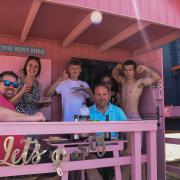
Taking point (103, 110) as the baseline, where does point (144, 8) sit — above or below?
above

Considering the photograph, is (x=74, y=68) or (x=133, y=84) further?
(x=133, y=84)

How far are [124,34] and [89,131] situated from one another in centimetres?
260

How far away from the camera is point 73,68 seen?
4332mm

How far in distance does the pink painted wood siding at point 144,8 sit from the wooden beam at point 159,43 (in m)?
0.62

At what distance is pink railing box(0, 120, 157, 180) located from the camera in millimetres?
2086

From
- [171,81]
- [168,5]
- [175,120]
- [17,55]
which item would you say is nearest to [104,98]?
[168,5]

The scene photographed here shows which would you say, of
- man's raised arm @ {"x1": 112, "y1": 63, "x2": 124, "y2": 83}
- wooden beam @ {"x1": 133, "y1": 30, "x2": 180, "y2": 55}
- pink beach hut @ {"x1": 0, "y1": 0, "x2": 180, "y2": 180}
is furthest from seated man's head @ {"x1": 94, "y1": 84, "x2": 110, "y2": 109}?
wooden beam @ {"x1": 133, "y1": 30, "x2": 180, "y2": 55}

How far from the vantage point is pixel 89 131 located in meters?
2.35

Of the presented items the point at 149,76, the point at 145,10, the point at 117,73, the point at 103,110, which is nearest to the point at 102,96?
the point at 103,110

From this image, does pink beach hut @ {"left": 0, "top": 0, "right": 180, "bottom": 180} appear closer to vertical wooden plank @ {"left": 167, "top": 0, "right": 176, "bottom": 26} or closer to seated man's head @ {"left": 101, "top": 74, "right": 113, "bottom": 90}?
vertical wooden plank @ {"left": 167, "top": 0, "right": 176, "bottom": 26}

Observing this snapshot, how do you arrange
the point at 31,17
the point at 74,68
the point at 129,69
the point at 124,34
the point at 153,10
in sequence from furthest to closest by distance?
the point at 124,34 → the point at 129,69 → the point at 74,68 → the point at 31,17 → the point at 153,10

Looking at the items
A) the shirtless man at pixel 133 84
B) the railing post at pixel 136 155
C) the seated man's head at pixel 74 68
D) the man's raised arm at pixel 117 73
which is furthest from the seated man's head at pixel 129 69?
the railing post at pixel 136 155

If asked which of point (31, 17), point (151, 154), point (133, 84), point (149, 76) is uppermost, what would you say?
point (31, 17)

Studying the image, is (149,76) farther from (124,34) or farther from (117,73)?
(124,34)
